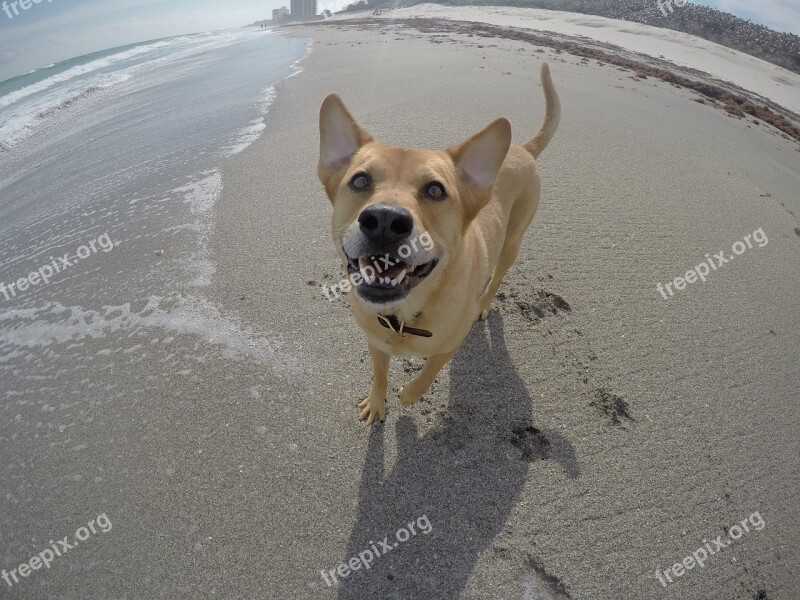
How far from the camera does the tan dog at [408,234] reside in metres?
2.02

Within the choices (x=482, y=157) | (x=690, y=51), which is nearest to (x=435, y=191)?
(x=482, y=157)

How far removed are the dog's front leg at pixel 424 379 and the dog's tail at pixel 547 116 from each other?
7.43ft

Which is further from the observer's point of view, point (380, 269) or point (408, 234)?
point (380, 269)

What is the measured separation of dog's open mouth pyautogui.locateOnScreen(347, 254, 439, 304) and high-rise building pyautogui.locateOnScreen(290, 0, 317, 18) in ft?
343

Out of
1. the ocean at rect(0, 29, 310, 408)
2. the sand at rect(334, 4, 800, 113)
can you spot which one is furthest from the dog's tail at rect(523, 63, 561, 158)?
the sand at rect(334, 4, 800, 113)

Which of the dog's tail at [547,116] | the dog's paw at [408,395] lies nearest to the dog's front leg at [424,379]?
the dog's paw at [408,395]

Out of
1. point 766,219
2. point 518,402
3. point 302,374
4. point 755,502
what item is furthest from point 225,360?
point 766,219

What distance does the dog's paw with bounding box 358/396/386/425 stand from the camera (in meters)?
2.84

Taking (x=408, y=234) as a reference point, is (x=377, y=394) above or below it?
below

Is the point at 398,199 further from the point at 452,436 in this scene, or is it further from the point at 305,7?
the point at 305,7

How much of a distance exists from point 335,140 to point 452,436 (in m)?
2.10

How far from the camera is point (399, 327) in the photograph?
7.64 feet

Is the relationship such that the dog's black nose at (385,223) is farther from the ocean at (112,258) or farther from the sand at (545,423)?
the ocean at (112,258)

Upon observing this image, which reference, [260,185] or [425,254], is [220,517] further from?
[260,185]
